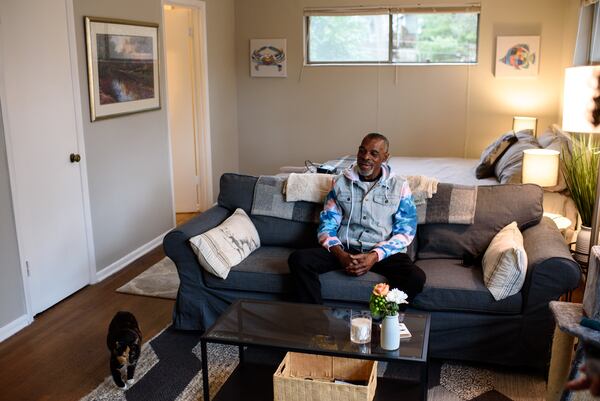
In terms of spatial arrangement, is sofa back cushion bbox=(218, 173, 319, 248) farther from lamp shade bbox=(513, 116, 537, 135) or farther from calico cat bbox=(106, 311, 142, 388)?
lamp shade bbox=(513, 116, 537, 135)

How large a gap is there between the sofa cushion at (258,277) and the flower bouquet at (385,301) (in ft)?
2.76

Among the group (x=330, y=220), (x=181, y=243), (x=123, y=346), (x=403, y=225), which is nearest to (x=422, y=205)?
(x=403, y=225)

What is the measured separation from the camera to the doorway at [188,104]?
5.77m

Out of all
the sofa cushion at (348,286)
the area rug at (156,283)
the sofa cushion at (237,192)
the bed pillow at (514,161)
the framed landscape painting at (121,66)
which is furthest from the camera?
the bed pillow at (514,161)

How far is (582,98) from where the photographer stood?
320 cm

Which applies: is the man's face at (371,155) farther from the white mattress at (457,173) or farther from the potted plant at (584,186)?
the white mattress at (457,173)

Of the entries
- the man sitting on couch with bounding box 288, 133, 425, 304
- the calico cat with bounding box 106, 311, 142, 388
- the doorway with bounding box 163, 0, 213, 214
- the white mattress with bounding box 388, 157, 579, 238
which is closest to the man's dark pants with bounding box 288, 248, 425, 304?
the man sitting on couch with bounding box 288, 133, 425, 304

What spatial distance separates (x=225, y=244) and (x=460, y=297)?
4.09 ft

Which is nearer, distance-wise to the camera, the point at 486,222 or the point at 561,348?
the point at 561,348

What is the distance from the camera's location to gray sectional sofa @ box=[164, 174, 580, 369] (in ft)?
9.64

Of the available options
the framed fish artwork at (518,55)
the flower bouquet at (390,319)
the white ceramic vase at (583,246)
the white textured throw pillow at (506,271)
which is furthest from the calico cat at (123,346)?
the framed fish artwork at (518,55)

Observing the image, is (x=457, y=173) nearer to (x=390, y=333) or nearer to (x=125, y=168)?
(x=125, y=168)

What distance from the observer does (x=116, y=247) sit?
4578mm

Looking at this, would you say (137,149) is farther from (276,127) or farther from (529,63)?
(529,63)
